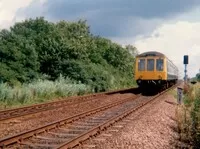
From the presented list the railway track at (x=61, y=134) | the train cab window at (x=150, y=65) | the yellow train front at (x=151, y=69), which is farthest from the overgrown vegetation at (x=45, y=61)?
the railway track at (x=61, y=134)

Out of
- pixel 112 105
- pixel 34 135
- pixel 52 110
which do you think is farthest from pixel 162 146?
pixel 112 105

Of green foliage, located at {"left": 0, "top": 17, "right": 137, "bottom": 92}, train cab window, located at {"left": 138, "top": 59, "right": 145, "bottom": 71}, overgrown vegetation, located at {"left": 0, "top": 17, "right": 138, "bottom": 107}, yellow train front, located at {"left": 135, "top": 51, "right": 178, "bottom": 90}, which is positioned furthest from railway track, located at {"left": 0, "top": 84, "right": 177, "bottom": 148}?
train cab window, located at {"left": 138, "top": 59, "right": 145, "bottom": 71}

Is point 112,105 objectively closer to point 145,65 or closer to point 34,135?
point 34,135

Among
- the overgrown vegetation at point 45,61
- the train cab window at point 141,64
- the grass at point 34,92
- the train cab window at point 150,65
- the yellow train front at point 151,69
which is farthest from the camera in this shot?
the train cab window at point 141,64

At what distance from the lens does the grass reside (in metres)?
20.0

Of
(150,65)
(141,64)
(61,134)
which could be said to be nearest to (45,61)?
(141,64)

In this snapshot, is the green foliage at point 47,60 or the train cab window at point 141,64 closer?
Answer: the green foliage at point 47,60

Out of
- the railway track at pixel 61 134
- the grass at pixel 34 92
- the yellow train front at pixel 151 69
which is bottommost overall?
the railway track at pixel 61 134

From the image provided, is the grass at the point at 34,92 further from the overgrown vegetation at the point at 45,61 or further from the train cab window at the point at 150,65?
the train cab window at the point at 150,65

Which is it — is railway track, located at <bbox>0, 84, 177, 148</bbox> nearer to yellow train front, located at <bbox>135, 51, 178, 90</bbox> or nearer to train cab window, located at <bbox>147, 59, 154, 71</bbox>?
yellow train front, located at <bbox>135, 51, 178, 90</bbox>

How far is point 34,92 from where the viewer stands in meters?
23.2

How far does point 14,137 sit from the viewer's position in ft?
31.3

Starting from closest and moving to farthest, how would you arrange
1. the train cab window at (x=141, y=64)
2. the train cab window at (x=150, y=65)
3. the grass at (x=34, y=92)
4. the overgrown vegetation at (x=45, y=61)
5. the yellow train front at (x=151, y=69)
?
the grass at (x=34, y=92)
the overgrown vegetation at (x=45, y=61)
the yellow train front at (x=151, y=69)
the train cab window at (x=150, y=65)
the train cab window at (x=141, y=64)

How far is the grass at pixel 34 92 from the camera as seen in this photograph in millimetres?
20008
